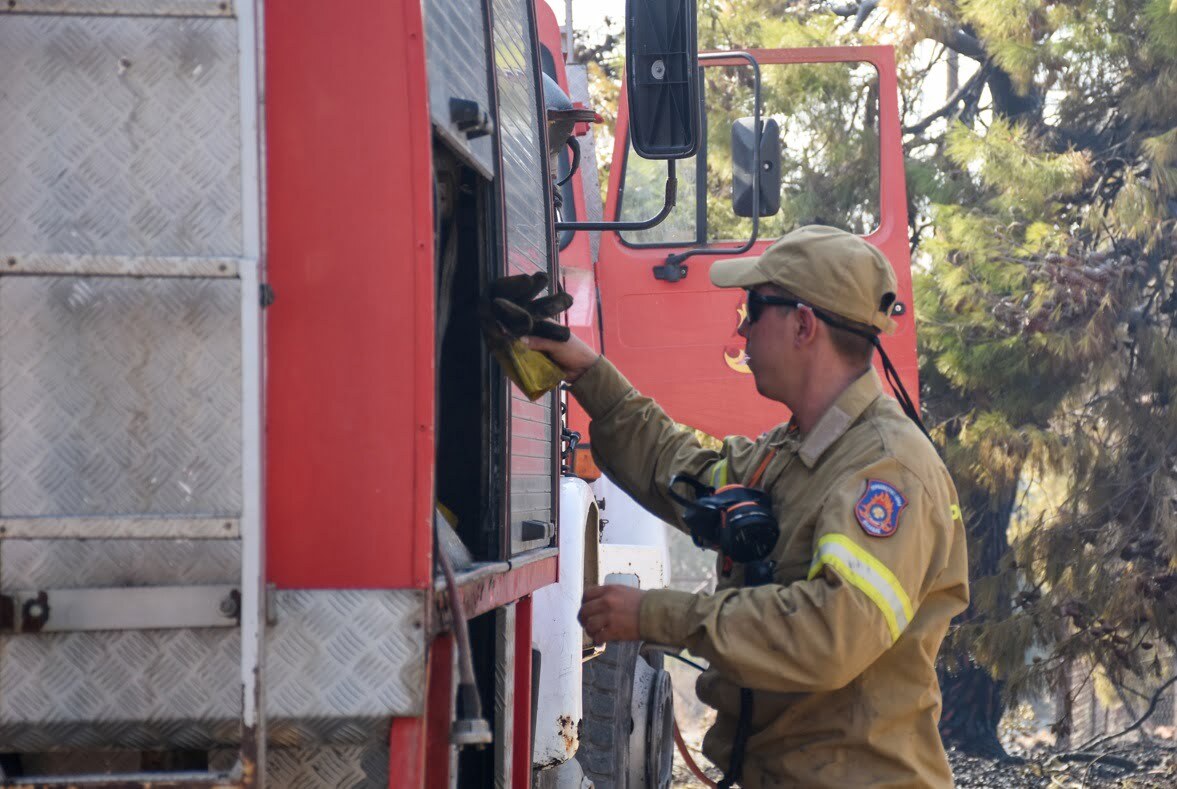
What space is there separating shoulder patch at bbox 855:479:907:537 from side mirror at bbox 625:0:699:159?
3.37ft

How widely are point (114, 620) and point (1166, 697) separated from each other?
29.7 ft

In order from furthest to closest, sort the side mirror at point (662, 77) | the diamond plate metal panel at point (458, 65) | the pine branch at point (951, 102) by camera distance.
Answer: the pine branch at point (951, 102) → the side mirror at point (662, 77) → the diamond plate metal panel at point (458, 65)

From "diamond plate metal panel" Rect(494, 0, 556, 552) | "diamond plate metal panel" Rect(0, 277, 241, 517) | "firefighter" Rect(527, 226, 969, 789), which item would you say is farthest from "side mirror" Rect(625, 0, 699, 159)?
"diamond plate metal panel" Rect(0, 277, 241, 517)

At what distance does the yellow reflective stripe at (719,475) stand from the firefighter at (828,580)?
9 centimetres

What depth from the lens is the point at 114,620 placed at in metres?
1.92

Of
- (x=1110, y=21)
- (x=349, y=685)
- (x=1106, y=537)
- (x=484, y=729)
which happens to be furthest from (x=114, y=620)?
(x=1110, y=21)

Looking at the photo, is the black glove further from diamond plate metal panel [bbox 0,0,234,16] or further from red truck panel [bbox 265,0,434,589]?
diamond plate metal panel [bbox 0,0,234,16]

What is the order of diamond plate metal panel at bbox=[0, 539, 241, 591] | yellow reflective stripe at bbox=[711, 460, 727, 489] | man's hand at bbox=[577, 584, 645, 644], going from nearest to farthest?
1. diamond plate metal panel at bbox=[0, 539, 241, 591]
2. man's hand at bbox=[577, 584, 645, 644]
3. yellow reflective stripe at bbox=[711, 460, 727, 489]

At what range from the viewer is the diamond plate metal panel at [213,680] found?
192cm

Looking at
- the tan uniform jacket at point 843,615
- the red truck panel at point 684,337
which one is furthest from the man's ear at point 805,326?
the red truck panel at point 684,337

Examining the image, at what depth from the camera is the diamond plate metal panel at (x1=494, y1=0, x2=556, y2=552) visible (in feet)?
9.33

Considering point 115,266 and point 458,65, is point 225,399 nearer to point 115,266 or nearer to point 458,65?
point 115,266

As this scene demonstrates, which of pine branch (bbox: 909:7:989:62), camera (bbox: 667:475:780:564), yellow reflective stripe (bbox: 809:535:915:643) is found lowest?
yellow reflective stripe (bbox: 809:535:915:643)

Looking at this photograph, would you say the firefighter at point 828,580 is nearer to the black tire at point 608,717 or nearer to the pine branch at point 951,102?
the black tire at point 608,717
